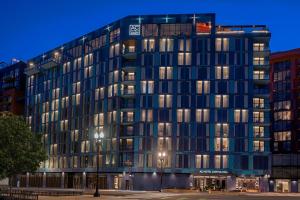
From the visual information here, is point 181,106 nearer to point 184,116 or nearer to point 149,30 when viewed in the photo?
point 184,116

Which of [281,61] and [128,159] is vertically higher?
[281,61]

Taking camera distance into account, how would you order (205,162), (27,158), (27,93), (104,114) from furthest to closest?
1. (27,93)
2. (104,114)
3. (205,162)
4. (27,158)

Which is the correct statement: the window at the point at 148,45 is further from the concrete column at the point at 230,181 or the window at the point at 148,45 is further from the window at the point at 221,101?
the concrete column at the point at 230,181

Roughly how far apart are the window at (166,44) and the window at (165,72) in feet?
14.6

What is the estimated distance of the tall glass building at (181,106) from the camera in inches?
5049

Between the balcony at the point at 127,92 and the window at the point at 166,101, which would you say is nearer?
the window at the point at 166,101

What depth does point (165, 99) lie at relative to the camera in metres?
132

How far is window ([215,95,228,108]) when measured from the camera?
130 metres

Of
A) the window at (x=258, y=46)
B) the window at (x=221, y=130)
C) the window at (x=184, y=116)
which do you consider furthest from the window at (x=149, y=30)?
the window at (x=221, y=130)

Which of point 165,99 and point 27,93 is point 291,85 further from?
point 27,93

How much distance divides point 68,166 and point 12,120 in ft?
248

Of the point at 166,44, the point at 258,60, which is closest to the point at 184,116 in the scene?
the point at 166,44

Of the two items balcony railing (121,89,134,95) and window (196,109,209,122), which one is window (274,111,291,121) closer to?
window (196,109,209,122)

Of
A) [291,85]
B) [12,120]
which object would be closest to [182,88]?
[291,85]
